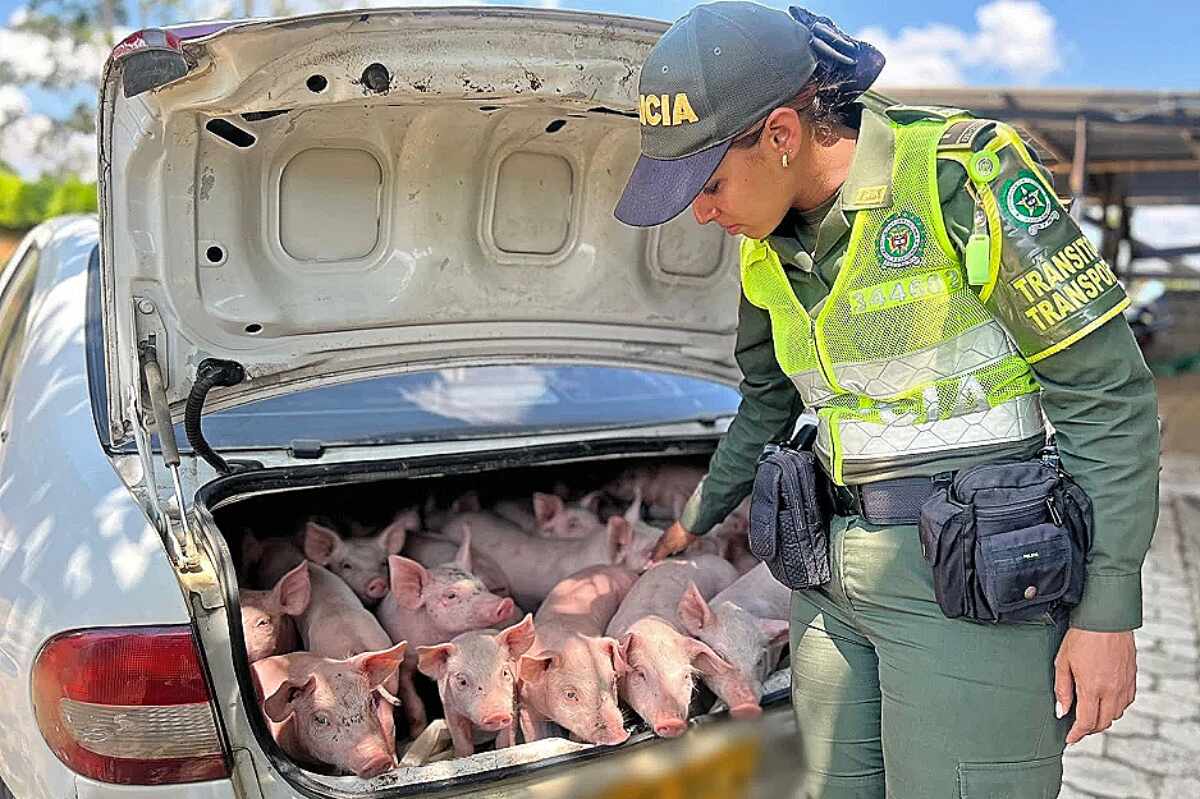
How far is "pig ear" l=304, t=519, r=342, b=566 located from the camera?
3.14 metres

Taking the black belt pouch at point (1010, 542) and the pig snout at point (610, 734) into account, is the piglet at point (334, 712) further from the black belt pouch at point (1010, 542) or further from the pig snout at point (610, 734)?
the black belt pouch at point (1010, 542)

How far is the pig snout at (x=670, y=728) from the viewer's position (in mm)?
2178

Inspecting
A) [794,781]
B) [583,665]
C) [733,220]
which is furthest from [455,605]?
[733,220]

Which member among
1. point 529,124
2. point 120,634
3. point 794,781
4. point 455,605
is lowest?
point 794,781

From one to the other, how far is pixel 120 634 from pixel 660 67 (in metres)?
1.32

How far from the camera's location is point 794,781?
7.18ft

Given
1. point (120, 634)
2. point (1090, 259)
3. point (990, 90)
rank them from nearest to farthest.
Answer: point (1090, 259) < point (120, 634) < point (990, 90)

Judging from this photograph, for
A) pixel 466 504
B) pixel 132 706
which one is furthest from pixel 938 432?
pixel 466 504

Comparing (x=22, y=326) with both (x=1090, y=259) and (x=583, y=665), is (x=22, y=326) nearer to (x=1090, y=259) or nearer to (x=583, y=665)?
(x=583, y=665)

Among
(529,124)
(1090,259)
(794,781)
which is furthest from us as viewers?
(529,124)

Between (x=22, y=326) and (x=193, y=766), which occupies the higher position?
(x=22, y=326)

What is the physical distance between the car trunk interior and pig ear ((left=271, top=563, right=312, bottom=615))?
20cm

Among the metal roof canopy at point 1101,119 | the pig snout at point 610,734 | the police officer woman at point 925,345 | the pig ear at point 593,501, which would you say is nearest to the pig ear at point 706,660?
the pig snout at point 610,734

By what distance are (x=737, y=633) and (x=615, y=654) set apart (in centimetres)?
31
